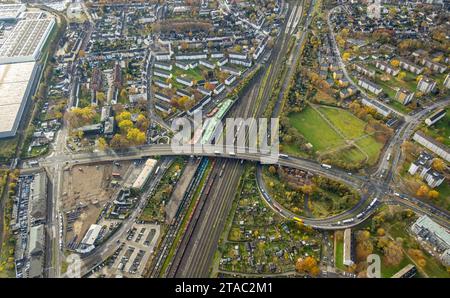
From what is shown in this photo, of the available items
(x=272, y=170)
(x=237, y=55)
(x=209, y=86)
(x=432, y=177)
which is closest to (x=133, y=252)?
(x=272, y=170)

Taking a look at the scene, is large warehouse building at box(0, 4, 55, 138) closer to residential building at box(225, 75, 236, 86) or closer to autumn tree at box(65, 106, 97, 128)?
autumn tree at box(65, 106, 97, 128)

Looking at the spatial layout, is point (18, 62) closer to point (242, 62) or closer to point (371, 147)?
point (242, 62)

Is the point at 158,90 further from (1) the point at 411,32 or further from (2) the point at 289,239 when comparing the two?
(1) the point at 411,32

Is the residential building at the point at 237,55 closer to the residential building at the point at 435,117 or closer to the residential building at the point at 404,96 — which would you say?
the residential building at the point at 404,96

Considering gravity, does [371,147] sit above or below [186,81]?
below

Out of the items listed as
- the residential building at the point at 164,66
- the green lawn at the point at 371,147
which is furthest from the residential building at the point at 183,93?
the green lawn at the point at 371,147

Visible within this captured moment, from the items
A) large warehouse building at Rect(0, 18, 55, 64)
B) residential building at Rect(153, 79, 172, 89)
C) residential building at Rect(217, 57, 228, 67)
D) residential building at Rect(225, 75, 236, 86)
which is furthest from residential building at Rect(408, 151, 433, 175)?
large warehouse building at Rect(0, 18, 55, 64)
